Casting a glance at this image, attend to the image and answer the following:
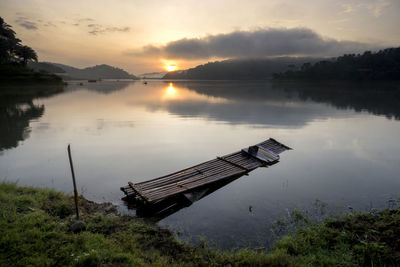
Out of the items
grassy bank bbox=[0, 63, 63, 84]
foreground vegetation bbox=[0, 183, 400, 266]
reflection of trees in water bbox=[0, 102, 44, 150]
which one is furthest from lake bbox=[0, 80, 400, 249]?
grassy bank bbox=[0, 63, 63, 84]

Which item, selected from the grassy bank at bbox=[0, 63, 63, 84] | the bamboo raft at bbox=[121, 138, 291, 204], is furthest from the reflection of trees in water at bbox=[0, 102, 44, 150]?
the grassy bank at bbox=[0, 63, 63, 84]

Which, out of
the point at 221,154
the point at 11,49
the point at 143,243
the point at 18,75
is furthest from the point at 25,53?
the point at 143,243

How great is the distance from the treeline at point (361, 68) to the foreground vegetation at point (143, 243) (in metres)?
171

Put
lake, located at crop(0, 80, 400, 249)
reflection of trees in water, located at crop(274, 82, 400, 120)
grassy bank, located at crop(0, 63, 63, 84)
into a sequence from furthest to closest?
1. grassy bank, located at crop(0, 63, 63, 84)
2. reflection of trees in water, located at crop(274, 82, 400, 120)
3. lake, located at crop(0, 80, 400, 249)

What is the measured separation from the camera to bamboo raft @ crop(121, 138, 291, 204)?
36.7 feet

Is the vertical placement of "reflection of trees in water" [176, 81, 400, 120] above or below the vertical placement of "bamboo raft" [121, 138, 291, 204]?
above

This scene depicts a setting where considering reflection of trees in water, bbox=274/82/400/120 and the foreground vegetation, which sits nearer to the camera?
the foreground vegetation

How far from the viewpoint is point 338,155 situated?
61.7 feet

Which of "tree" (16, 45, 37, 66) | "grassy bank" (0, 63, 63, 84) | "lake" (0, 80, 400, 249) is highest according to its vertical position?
"tree" (16, 45, 37, 66)

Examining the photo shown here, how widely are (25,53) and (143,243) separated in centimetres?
12110

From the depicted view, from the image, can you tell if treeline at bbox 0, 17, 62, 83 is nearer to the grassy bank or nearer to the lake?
the grassy bank

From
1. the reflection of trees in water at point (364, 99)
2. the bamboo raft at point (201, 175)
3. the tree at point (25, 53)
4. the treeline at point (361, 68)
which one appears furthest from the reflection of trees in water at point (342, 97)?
the tree at point (25, 53)

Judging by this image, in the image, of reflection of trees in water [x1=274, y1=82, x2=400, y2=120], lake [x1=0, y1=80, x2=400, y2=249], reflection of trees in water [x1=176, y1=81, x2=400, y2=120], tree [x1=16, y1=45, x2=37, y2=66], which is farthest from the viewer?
tree [x1=16, y1=45, x2=37, y2=66]

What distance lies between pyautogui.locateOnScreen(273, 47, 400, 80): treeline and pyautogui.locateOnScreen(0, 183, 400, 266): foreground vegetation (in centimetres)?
17056
